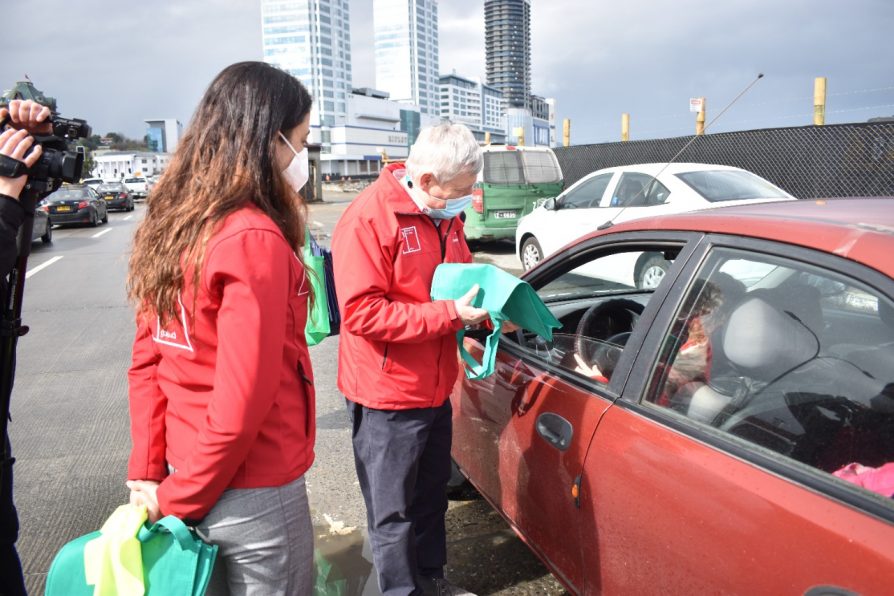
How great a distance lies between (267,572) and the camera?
155 cm

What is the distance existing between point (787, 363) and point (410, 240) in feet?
3.95

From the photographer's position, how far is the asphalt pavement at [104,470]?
3020 millimetres

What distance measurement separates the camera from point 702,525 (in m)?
1.65

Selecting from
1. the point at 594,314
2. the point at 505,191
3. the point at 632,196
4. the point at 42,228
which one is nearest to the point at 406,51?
the point at 42,228

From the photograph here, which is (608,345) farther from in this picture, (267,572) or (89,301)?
(89,301)

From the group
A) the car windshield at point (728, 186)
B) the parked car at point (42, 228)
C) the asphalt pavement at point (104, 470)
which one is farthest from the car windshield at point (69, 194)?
the car windshield at point (728, 186)

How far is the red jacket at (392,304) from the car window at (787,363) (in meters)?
0.74

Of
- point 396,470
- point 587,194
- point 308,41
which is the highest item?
point 308,41

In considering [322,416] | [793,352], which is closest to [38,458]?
[322,416]

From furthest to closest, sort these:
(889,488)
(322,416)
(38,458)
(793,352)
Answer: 1. (322,416)
2. (38,458)
3. (793,352)
4. (889,488)

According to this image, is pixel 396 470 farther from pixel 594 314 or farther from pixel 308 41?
pixel 308 41

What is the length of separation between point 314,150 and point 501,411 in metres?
26.3

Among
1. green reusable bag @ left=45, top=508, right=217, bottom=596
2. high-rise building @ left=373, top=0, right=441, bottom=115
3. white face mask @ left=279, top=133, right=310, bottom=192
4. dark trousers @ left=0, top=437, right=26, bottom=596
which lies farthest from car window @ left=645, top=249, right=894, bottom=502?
high-rise building @ left=373, top=0, right=441, bottom=115

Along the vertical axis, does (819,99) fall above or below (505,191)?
above
